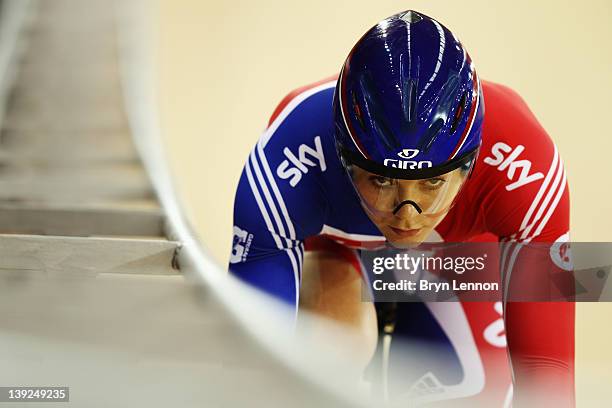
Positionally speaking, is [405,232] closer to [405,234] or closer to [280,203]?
[405,234]

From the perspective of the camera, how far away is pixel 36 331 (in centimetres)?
124

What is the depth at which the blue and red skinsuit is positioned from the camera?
66.1 inches

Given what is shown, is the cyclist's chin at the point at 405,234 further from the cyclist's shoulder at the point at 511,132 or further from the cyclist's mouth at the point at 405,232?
the cyclist's shoulder at the point at 511,132

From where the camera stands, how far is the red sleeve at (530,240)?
1.66m

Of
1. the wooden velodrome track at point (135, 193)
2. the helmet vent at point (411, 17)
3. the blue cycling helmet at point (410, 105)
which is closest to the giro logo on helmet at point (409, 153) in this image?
the blue cycling helmet at point (410, 105)

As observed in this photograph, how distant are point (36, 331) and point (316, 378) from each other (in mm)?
519

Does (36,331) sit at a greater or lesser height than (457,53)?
lesser

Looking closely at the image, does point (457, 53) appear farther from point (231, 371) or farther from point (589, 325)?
point (589, 325)

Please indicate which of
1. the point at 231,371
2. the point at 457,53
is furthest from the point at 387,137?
the point at 231,371

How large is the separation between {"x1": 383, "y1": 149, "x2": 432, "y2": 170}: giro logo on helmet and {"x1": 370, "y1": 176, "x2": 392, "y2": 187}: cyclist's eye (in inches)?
1.5

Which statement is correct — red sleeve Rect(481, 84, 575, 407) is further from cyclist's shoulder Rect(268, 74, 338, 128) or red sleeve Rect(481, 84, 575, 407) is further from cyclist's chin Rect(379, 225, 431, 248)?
cyclist's shoulder Rect(268, 74, 338, 128)

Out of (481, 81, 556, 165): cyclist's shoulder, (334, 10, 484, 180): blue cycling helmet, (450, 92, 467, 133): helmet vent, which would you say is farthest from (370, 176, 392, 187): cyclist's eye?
(481, 81, 556, 165): cyclist's shoulder

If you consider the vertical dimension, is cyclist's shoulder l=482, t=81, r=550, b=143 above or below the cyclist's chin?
above

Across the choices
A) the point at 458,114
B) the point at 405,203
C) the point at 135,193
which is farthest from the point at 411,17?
the point at 135,193
